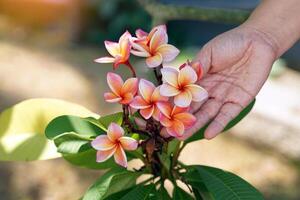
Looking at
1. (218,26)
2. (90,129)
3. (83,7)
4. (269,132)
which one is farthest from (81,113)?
(83,7)

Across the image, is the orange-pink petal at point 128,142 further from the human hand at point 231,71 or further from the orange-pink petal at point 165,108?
the human hand at point 231,71

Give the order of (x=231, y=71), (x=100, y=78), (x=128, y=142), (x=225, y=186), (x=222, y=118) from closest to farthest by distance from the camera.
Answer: (x=128, y=142) → (x=225, y=186) → (x=222, y=118) → (x=231, y=71) → (x=100, y=78)

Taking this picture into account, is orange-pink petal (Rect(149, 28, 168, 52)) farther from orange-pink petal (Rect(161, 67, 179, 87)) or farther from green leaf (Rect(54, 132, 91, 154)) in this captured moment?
green leaf (Rect(54, 132, 91, 154))

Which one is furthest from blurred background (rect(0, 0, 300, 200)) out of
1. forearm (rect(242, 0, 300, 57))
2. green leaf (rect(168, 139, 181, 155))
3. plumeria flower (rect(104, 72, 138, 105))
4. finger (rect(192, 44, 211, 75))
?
plumeria flower (rect(104, 72, 138, 105))

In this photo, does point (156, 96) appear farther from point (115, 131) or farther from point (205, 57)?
point (205, 57)

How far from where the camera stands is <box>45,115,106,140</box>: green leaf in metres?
1.04

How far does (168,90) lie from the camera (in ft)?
3.08

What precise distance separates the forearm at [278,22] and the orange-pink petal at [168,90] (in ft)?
1.39

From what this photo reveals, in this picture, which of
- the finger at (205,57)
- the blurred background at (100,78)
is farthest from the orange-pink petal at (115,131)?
the blurred background at (100,78)

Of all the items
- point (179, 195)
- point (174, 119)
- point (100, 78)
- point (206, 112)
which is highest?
point (174, 119)

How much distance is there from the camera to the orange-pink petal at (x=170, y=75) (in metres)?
0.94

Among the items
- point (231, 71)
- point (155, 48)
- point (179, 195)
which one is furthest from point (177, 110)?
point (231, 71)

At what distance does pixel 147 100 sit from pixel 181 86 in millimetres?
61

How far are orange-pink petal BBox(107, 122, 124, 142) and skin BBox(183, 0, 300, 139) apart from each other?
204 mm
